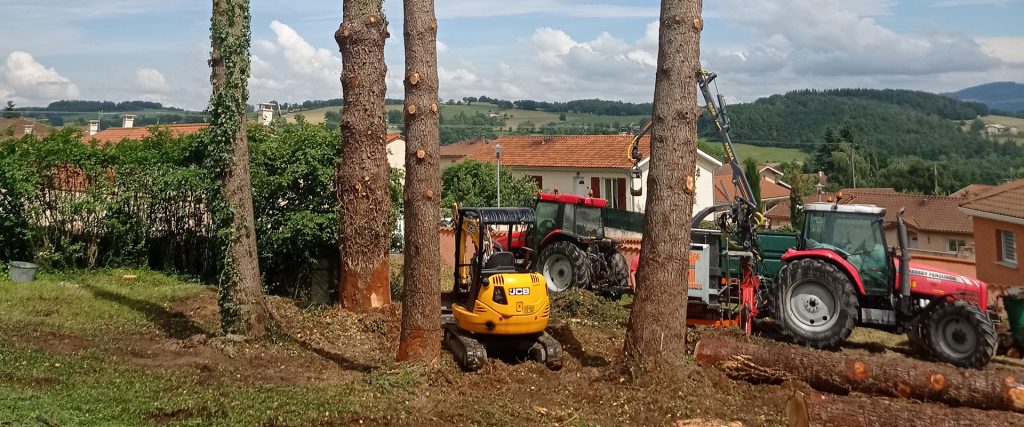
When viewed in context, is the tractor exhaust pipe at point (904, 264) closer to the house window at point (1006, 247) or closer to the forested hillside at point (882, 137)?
the house window at point (1006, 247)

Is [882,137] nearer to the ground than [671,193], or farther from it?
farther from it

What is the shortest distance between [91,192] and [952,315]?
1573 cm

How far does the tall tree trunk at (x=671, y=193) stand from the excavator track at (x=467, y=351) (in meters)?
1.87

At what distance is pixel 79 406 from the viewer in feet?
23.3

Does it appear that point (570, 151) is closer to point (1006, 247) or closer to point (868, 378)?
point (1006, 247)

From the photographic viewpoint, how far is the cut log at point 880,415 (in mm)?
7465

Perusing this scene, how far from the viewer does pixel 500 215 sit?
10898 millimetres

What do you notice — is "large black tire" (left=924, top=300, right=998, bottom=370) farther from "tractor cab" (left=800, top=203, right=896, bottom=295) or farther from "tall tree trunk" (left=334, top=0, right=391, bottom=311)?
"tall tree trunk" (left=334, top=0, right=391, bottom=311)

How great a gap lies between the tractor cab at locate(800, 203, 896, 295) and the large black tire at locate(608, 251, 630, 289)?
4042 millimetres

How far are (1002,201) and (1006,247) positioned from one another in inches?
48.0

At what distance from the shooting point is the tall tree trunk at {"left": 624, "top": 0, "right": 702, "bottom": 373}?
28.8ft

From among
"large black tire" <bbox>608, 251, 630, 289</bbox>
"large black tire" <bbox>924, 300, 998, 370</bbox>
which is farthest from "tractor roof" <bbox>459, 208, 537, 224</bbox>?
"large black tire" <bbox>924, 300, 998, 370</bbox>

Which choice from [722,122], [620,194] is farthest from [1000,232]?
[620,194]

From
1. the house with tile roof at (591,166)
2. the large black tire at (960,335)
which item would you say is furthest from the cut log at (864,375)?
the house with tile roof at (591,166)
